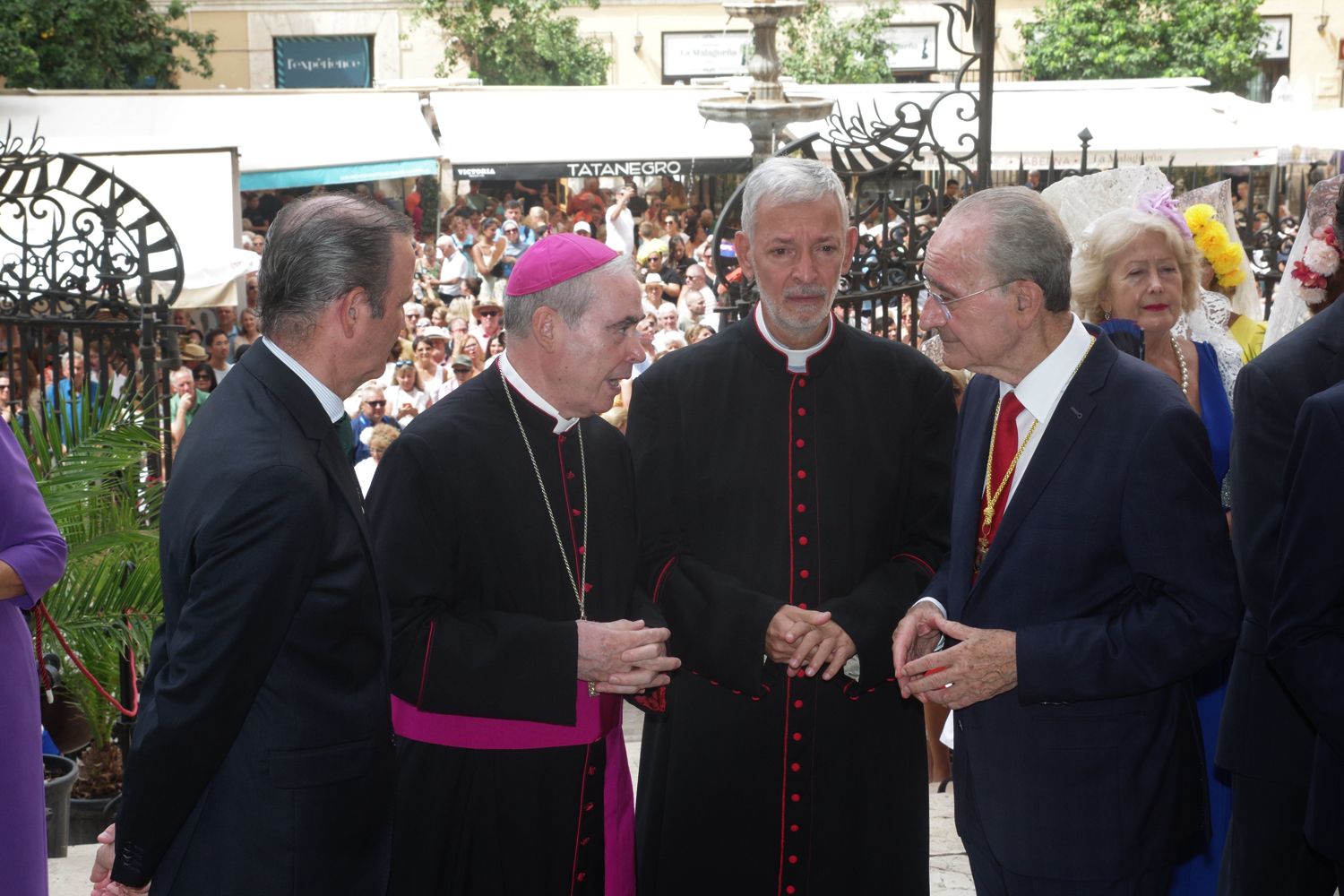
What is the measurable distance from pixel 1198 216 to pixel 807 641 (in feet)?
8.43

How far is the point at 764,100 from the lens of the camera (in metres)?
11.8

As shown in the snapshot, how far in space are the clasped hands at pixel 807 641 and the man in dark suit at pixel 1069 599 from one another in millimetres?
330

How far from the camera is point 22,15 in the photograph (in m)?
23.0

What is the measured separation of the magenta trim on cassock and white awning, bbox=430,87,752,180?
18.3 m

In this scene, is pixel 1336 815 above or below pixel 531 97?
below

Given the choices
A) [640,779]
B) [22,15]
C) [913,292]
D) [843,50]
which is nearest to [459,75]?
[843,50]

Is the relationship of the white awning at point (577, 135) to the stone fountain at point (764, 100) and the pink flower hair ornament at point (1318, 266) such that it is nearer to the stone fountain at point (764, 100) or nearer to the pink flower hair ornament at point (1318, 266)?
the stone fountain at point (764, 100)

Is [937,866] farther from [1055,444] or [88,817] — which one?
[88,817]

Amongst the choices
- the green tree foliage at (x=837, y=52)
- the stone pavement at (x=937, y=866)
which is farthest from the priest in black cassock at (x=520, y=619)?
the green tree foliage at (x=837, y=52)

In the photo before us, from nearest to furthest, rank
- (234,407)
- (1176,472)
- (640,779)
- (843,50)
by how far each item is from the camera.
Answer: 1. (234,407)
2. (1176,472)
3. (640,779)
4. (843,50)

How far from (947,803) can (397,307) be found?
3.24m

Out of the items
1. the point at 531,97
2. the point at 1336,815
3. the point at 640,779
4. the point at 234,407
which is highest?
the point at 531,97

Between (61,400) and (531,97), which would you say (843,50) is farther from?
(61,400)

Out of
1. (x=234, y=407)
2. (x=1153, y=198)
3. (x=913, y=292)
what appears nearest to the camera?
(x=234, y=407)
